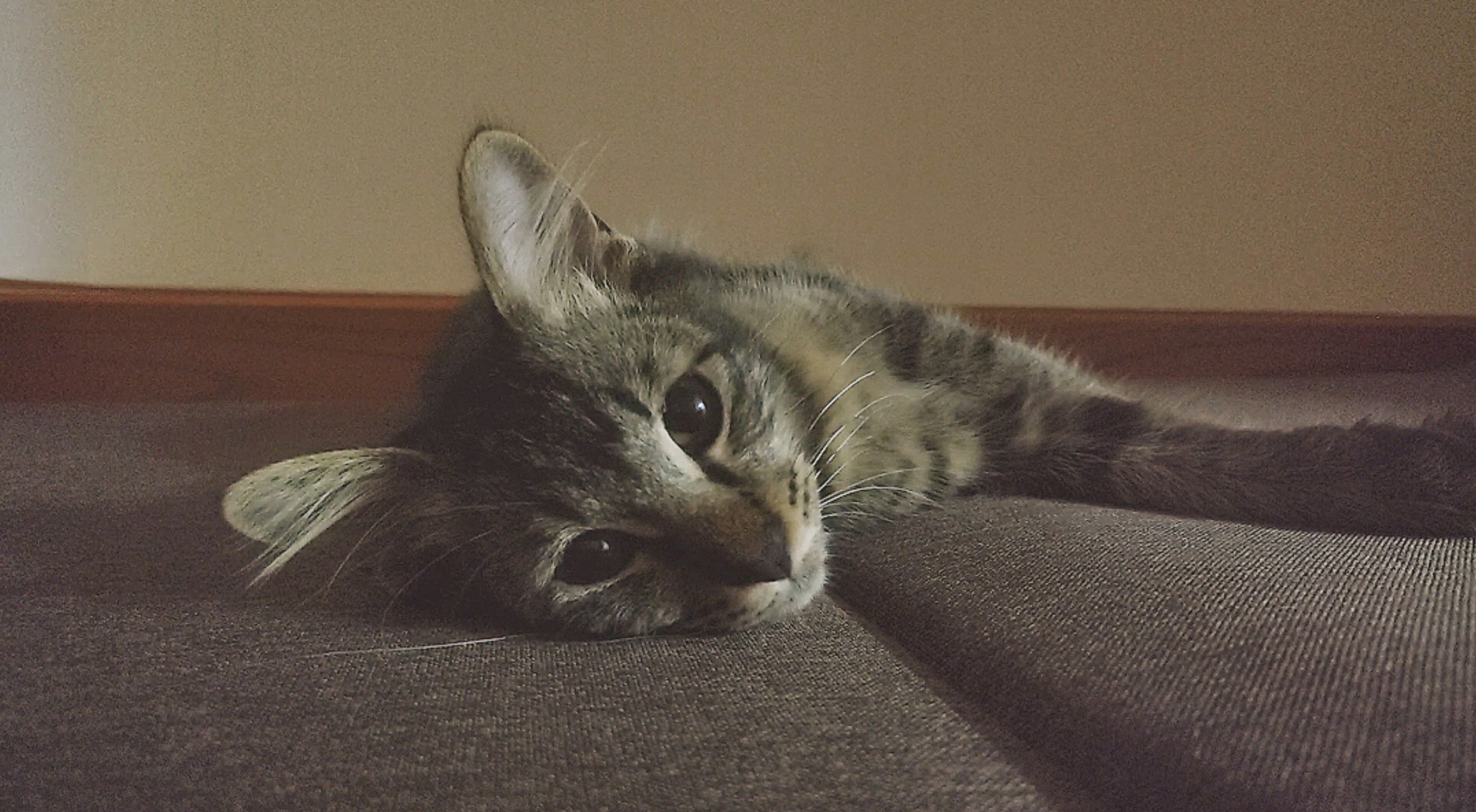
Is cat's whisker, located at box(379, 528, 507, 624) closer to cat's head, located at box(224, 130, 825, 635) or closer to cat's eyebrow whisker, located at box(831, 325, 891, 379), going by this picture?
cat's head, located at box(224, 130, 825, 635)

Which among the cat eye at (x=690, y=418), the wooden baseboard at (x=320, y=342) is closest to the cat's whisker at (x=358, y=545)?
the cat eye at (x=690, y=418)

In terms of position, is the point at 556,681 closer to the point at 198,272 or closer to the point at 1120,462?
the point at 1120,462

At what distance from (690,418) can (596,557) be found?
5.8 inches

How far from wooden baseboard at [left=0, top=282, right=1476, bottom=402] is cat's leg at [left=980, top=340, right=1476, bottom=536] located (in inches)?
35.2

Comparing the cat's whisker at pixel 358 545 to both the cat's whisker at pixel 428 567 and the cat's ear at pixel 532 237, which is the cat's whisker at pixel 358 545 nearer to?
the cat's whisker at pixel 428 567

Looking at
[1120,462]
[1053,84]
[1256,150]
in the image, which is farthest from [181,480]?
[1256,150]

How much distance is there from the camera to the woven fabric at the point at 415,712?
0.49m

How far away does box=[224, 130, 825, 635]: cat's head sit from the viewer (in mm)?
758

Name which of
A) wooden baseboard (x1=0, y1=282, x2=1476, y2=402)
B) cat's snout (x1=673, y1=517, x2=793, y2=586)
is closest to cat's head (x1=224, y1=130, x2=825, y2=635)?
cat's snout (x1=673, y1=517, x2=793, y2=586)

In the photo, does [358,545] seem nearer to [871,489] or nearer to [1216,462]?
[871,489]

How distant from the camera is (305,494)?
0.84 m

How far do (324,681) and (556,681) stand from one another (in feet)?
0.52

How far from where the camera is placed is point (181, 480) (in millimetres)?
1248

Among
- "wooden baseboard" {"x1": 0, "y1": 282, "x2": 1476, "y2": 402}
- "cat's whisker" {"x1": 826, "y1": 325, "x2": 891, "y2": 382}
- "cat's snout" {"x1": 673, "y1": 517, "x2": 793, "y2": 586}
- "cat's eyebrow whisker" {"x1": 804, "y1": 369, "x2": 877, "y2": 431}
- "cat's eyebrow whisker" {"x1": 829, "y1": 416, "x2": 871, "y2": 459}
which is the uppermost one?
"cat's whisker" {"x1": 826, "y1": 325, "x2": 891, "y2": 382}
